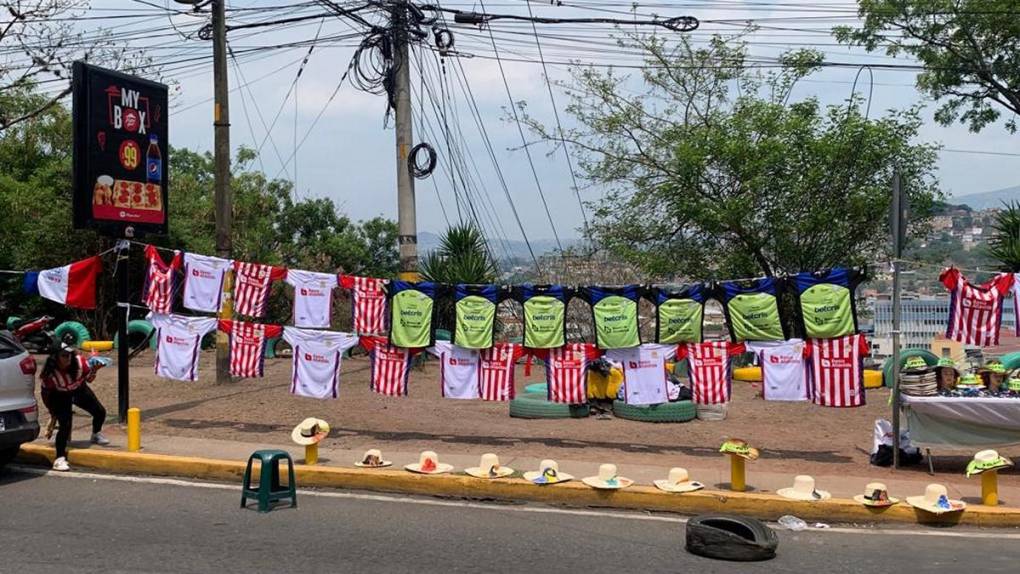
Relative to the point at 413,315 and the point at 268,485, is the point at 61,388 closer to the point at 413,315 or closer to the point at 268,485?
the point at 268,485

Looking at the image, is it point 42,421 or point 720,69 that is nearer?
point 42,421

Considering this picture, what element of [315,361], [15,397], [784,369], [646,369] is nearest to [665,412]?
[646,369]

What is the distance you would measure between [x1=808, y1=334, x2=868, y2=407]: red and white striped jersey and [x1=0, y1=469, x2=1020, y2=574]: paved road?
256 centimetres

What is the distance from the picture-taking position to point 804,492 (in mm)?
8641

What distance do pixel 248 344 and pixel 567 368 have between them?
4.29 metres

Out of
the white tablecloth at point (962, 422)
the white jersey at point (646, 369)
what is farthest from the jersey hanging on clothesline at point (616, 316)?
the white tablecloth at point (962, 422)

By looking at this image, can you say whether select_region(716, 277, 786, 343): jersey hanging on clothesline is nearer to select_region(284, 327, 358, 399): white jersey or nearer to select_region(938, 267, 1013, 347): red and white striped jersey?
select_region(938, 267, 1013, 347): red and white striped jersey

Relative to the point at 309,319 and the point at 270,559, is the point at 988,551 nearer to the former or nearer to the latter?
the point at 270,559

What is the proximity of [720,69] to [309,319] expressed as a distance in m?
13.6

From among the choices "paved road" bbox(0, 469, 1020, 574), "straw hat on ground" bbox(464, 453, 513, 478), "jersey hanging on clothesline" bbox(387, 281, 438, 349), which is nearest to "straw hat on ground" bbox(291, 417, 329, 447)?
"paved road" bbox(0, 469, 1020, 574)

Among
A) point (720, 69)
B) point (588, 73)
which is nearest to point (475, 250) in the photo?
point (588, 73)

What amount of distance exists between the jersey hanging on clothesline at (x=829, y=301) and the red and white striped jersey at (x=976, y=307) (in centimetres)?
98

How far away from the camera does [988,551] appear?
7.37 metres

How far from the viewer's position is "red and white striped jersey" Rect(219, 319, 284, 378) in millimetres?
12188
